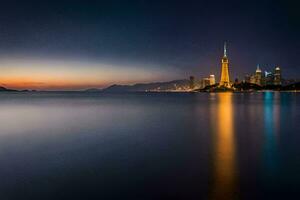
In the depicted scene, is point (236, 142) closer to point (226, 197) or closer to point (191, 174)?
point (191, 174)

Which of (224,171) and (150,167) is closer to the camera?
(224,171)

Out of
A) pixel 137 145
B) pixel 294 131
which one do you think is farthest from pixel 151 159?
pixel 294 131

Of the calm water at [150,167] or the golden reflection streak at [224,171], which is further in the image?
the calm water at [150,167]

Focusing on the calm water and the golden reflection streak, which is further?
the calm water

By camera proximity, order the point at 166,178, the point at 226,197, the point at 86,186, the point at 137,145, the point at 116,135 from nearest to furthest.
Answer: the point at 226,197, the point at 86,186, the point at 166,178, the point at 137,145, the point at 116,135

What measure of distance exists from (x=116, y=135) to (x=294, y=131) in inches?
510

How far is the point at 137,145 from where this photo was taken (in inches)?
760

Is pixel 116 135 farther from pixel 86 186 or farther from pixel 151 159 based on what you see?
pixel 86 186

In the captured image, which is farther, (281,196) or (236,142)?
(236,142)

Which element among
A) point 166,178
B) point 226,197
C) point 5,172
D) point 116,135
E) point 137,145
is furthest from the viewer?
point 116,135

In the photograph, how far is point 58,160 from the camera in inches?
590

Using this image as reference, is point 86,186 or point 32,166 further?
point 32,166

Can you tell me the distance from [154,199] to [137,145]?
9.92 meters

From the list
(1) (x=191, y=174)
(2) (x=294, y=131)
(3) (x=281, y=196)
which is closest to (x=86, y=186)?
(1) (x=191, y=174)
